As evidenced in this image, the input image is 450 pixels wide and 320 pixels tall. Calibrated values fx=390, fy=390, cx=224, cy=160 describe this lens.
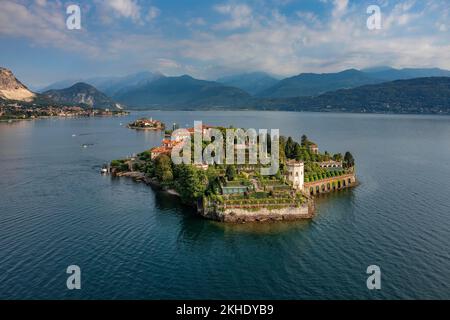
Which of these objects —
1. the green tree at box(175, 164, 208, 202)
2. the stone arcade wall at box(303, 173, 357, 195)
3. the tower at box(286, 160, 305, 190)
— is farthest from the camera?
the stone arcade wall at box(303, 173, 357, 195)

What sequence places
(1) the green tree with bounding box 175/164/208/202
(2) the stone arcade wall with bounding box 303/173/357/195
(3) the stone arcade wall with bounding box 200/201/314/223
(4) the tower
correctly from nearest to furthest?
1. (3) the stone arcade wall with bounding box 200/201/314/223
2. (1) the green tree with bounding box 175/164/208/202
3. (4) the tower
4. (2) the stone arcade wall with bounding box 303/173/357/195

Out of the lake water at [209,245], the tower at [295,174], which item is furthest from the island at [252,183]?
the lake water at [209,245]

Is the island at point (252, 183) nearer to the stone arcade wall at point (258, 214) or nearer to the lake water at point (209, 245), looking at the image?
the stone arcade wall at point (258, 214)

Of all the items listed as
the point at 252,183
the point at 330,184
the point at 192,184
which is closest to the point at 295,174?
the point at 252,183

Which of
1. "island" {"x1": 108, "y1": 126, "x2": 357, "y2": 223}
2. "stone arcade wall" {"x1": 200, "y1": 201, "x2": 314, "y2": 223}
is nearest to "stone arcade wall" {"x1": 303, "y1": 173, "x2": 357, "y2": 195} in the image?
"island" {"x1": 108, "y1": 126, "x2": 357, "y2": 223}

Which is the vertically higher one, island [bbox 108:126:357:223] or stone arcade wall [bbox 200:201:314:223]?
island [bbox 108:126:357:223]

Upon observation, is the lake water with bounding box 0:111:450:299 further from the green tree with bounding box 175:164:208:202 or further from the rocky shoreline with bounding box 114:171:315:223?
the green tree with bounding box 175:164:208:202
